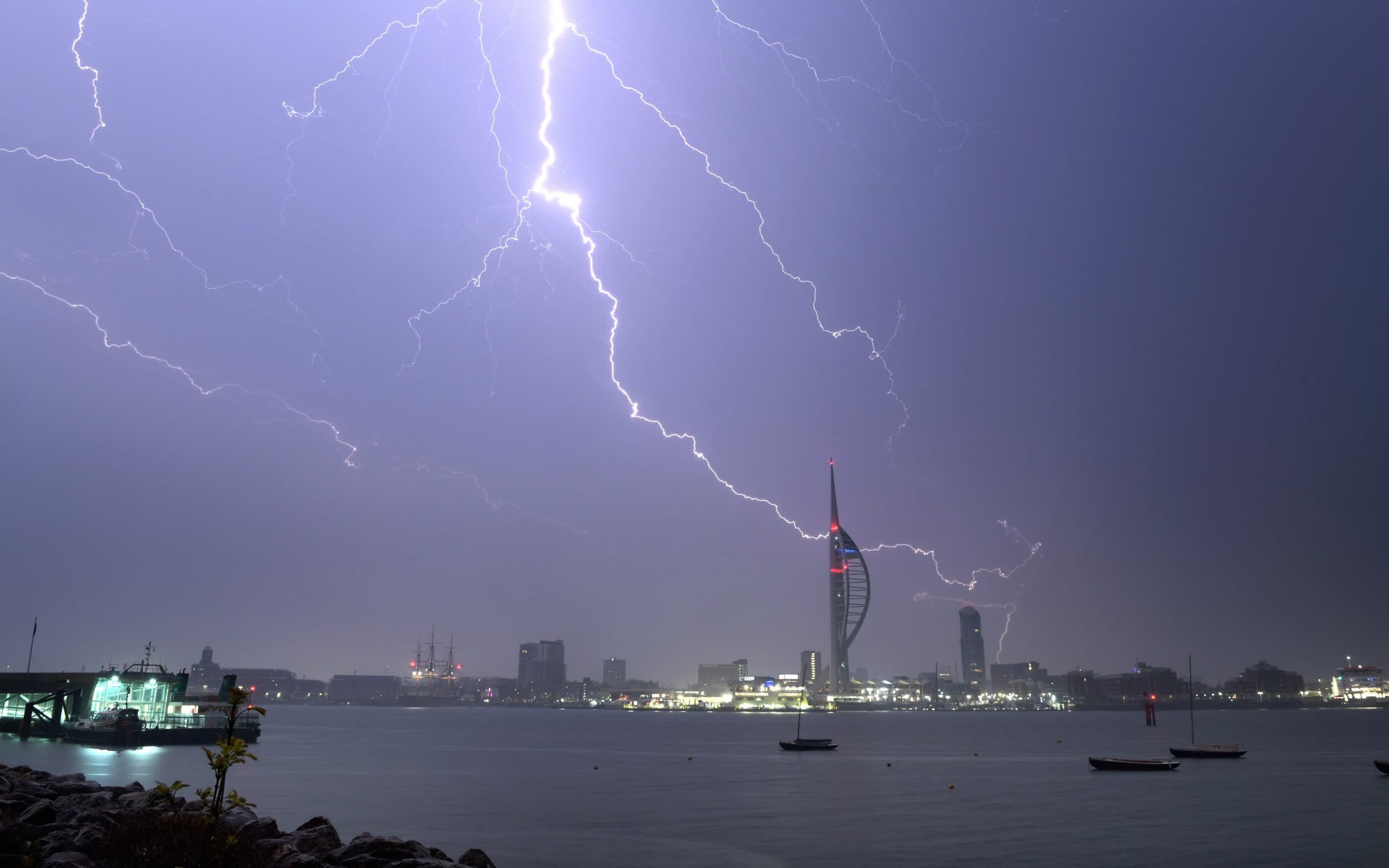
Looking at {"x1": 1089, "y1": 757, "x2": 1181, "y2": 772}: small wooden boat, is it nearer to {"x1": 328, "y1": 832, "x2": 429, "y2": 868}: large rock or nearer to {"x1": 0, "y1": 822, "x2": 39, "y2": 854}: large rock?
{"x1": 328, "y1": 832, "x2": 429, "y2": 868}: large rock

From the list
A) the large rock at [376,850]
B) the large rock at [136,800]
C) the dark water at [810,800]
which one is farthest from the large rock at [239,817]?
the dark water at [810,800]

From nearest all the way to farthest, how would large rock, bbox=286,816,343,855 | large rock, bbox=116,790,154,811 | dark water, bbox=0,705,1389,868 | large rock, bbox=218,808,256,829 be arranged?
large rock, bbox=286,816,343,855 → large rock, bbox=218,808,256,829 → large rock, bbox=116,790,154,811 → dark water, bbox=0,705,1389,868

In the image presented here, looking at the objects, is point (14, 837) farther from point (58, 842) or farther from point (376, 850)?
point (376, 850)

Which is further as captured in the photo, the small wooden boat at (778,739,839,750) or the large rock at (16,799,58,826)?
the small wooden boat at (778,739,839,750)

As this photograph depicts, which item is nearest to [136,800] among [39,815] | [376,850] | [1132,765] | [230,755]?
[39,815]

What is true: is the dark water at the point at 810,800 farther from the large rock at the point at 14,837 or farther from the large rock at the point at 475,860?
the large rock at the point at 14,837

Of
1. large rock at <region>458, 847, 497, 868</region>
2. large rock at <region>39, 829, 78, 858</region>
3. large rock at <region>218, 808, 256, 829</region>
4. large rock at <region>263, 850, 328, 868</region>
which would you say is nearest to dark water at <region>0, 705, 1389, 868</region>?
large rock at <region>458, 847, 497, 868</region>
